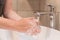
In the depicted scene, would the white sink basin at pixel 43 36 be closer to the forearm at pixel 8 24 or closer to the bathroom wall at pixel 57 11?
the forearm at pixel 8 24

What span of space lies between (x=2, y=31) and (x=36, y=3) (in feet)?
3.21

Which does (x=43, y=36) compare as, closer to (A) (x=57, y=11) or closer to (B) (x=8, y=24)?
(B) (x=8, y=24)

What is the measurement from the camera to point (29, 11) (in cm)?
133

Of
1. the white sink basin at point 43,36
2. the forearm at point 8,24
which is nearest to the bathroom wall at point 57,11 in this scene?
the white sink basin at point 43,36

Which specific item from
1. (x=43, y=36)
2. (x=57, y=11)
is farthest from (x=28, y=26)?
(x=57, y=11)

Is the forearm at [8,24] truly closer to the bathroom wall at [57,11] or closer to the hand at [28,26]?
the hand at [28,26]

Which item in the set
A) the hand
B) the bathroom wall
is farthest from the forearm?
the bathroom wall

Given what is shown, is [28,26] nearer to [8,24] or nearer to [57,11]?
[8,24]

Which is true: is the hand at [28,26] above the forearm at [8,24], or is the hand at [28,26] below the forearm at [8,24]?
below

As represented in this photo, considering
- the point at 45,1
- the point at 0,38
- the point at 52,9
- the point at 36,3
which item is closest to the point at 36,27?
the point at 0,38

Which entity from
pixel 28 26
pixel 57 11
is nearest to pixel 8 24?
pixel 28 26

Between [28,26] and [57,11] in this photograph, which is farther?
[57,11]

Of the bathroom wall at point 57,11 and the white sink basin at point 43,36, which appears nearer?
the white sink basin at point 43,36

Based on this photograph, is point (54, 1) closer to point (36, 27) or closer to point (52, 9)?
point (52, 9)
